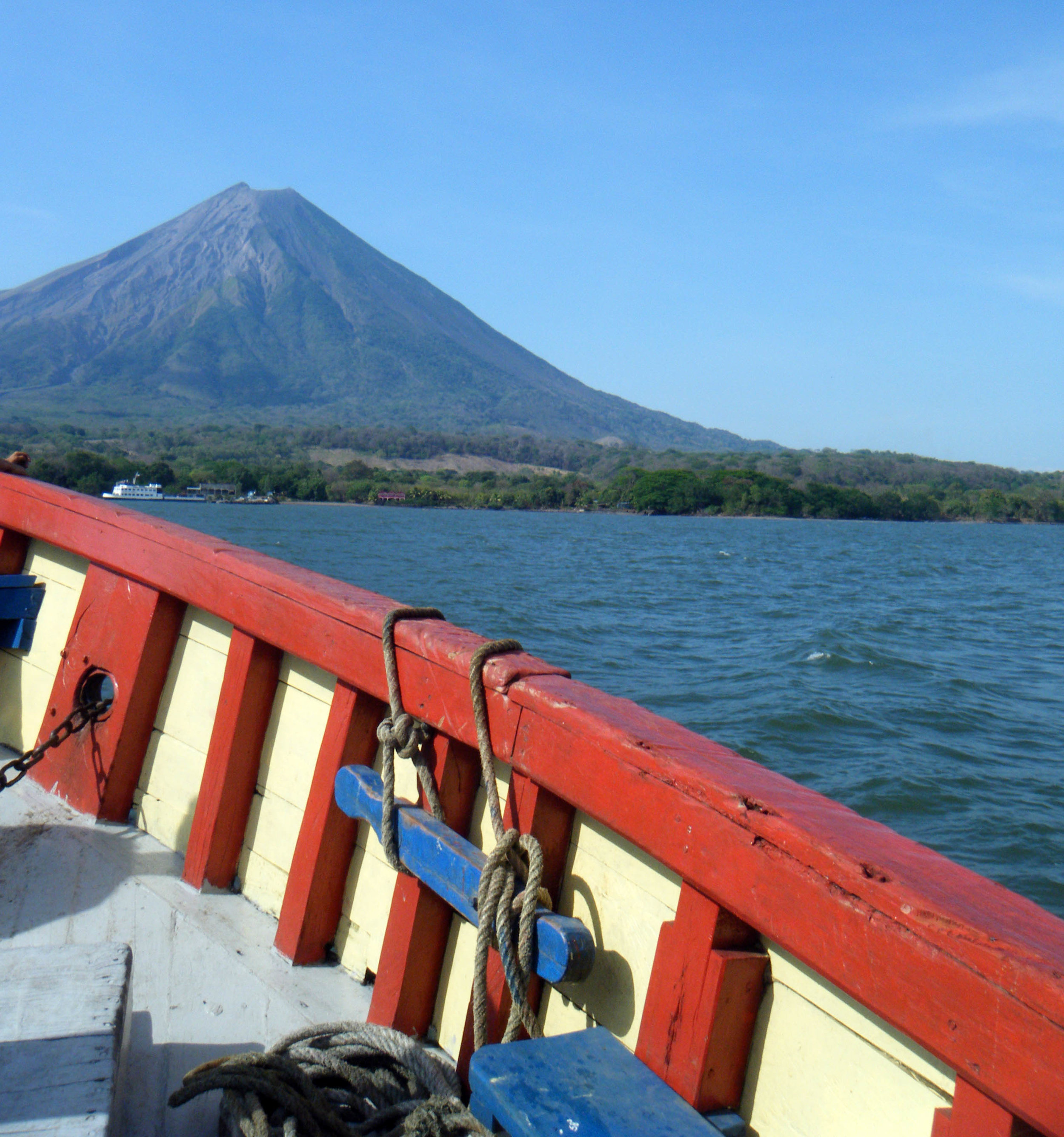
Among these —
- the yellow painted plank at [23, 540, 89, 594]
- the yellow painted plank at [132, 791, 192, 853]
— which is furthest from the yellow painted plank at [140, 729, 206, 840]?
the yellow painted plank at [23, 540, 89, 594]

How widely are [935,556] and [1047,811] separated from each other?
39035 millimetres

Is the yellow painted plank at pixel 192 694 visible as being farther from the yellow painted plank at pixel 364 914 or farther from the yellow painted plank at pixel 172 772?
the yellow painted plank at pixel 364 914

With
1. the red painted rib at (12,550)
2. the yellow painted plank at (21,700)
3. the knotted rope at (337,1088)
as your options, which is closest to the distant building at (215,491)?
the red painted rib at (12,550)

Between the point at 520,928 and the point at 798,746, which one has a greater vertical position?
the point at 520,928

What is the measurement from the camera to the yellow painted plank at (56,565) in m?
3.02

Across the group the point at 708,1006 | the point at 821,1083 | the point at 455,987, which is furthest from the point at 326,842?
the point at 821,1083

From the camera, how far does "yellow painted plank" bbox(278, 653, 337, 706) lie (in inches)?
88.8

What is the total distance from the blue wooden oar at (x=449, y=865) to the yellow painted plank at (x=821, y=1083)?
0.92 ft

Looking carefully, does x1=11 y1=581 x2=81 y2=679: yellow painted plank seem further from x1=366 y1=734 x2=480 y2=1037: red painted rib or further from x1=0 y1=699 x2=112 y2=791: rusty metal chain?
x1=366 y1=734 x2=480 y2=1037: red painted rib

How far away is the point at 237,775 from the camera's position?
238 cm

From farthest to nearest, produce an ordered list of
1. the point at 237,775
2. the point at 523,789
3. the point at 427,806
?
the point at 237,775 → the point at 427,806 → the point at 523,789

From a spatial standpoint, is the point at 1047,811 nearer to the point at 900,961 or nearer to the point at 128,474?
the point at 900,961

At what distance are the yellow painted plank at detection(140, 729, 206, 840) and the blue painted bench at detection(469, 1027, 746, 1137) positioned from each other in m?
1.43

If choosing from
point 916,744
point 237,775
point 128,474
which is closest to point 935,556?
point 916,744
